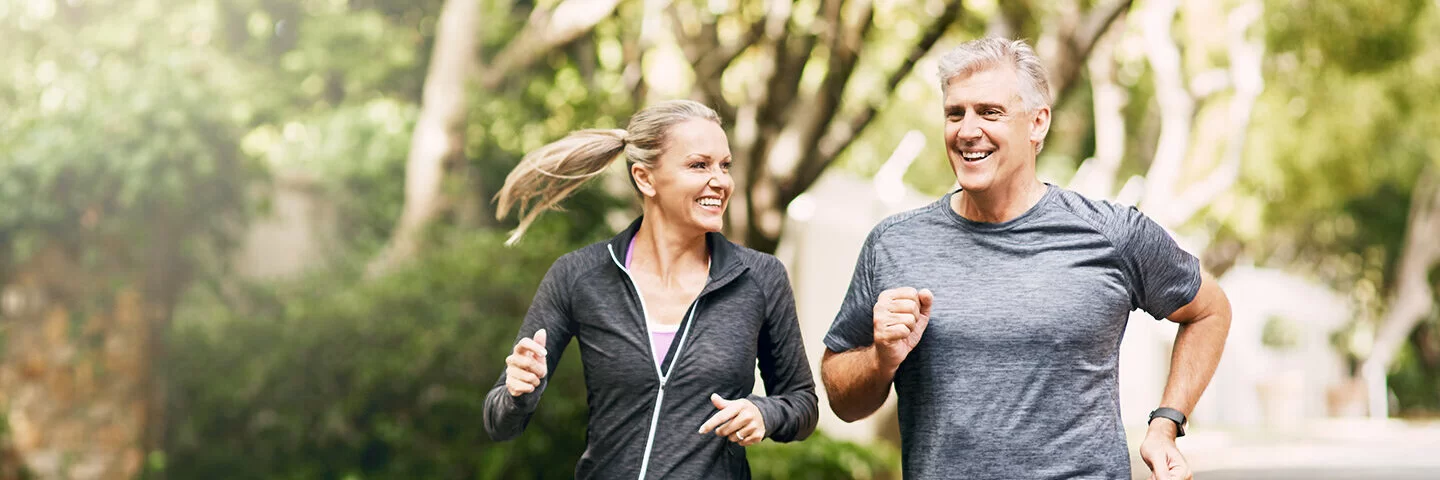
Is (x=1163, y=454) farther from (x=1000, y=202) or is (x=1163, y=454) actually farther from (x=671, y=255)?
(x=671, y=255)

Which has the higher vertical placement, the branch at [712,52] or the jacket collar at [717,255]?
the branch at [712,52]

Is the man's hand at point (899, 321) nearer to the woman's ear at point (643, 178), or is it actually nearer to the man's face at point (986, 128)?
the man's face at point (986, 128)

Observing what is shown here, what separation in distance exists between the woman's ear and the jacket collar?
0.39 ft

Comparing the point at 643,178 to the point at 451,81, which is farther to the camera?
the point at 451,81

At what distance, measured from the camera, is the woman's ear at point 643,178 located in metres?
3.85

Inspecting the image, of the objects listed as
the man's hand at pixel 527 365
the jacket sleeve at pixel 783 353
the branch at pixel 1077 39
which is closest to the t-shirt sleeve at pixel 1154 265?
the jacket sleeve at pixel 783 353

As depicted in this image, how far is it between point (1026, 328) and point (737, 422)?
639 mm

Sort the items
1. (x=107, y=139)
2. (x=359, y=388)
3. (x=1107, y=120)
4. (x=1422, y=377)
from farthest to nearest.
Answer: (x=1422, y=377), (x=1107, y=120), (x=359, y=388), (x=107, y=139)

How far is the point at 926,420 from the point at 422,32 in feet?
24.2

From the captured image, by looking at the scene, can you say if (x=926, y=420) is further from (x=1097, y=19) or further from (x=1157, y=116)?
(x=1157, y=116)

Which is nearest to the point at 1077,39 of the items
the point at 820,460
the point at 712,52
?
the point at 712,52

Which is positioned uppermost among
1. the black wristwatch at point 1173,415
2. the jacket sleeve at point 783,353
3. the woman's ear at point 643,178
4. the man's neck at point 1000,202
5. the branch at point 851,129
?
the branch at point 851,129

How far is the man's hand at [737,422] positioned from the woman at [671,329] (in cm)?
3

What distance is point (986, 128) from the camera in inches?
136
